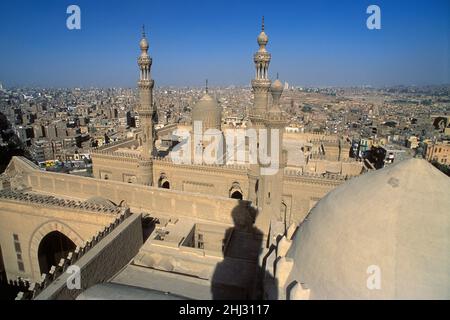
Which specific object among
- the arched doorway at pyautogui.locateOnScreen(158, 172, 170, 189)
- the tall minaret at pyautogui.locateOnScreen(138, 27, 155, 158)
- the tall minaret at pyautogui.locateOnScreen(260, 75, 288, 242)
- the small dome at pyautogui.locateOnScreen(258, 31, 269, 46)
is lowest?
the arched doorway at pyautogui.locateOnScreen(158, 172, 170, 189)

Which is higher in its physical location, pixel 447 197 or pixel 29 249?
pixel 447 197

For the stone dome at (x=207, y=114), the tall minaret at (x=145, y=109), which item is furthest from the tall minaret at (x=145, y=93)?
the stone dome at (x=207, y=114)

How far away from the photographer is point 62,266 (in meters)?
6.09

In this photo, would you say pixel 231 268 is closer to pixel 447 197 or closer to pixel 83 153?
pixel 447 197

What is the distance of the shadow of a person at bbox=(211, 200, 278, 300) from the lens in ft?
22.4

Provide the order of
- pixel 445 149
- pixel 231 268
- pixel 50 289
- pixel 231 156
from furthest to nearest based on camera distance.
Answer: pixel 445 149, pixel 231 156, pixel 231 268, pixel 50 289

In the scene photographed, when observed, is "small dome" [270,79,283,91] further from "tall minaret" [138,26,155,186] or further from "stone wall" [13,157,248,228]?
"tall minaret" [138,26,155,186]

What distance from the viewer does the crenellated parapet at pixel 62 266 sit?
527cm

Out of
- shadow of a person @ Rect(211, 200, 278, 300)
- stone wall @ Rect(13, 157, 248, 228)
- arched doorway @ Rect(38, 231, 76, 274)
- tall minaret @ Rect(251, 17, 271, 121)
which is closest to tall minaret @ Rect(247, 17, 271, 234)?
tall minaret @ Rect(251, 17, 271, 121)

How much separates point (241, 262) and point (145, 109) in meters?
8.60

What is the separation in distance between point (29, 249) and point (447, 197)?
Result: 11201 mm

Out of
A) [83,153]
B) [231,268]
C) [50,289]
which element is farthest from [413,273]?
[83,153]

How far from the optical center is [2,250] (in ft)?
32.7

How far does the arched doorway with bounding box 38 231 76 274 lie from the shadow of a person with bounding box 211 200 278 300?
591 cm
